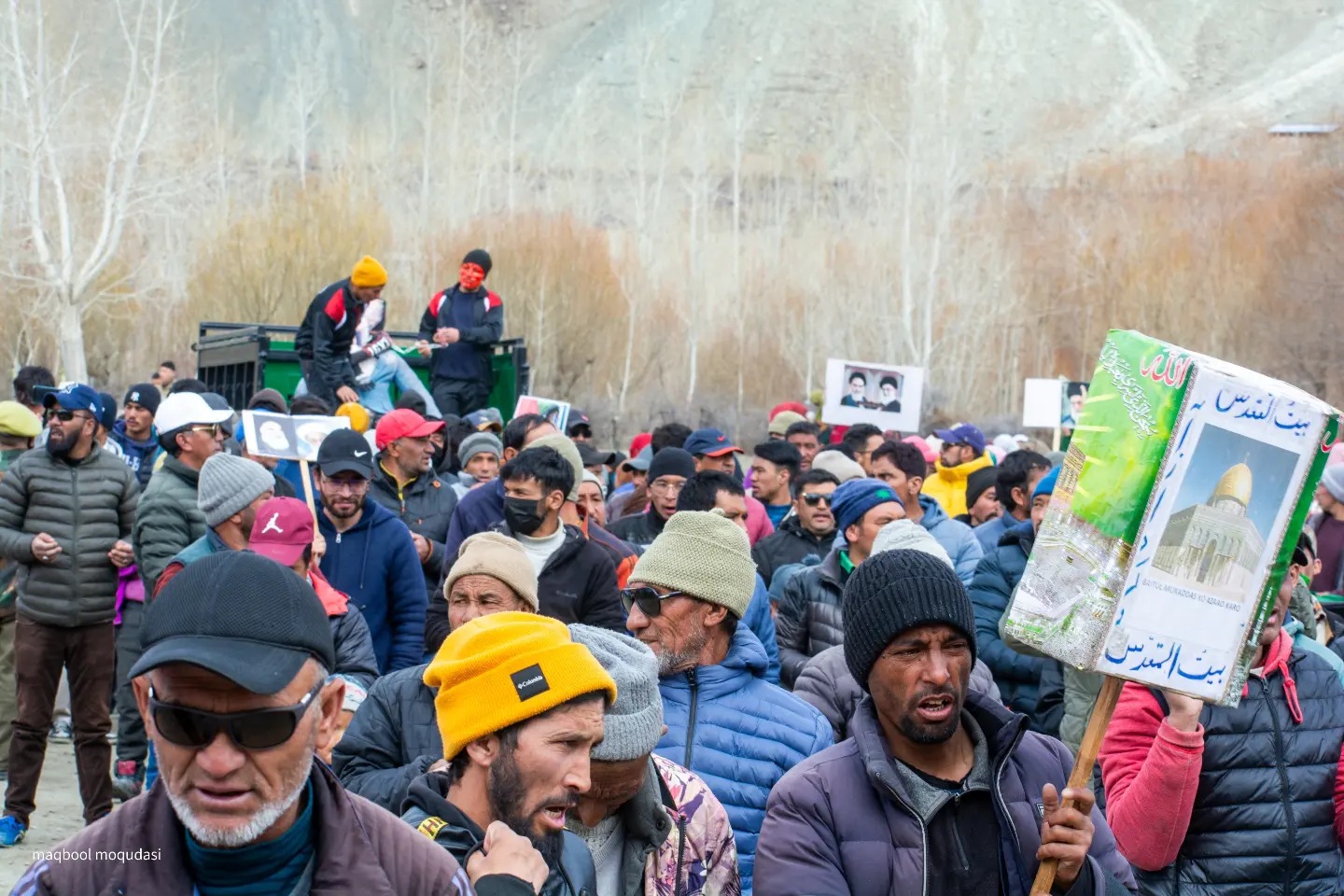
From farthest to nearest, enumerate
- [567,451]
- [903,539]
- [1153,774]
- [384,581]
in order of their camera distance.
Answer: [567,451], [384,581], [903,539], [1153,774]

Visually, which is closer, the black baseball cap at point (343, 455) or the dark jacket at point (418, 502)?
the black baseball cap at point (343, 455)

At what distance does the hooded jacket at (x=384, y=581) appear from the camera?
736 cm

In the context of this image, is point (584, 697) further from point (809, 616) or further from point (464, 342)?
point (464, 342)

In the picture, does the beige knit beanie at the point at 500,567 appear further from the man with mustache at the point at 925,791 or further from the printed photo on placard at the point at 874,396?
the printed photo on placard at the point at 874,396

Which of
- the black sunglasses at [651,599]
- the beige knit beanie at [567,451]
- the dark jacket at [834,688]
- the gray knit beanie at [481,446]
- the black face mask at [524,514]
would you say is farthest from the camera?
the gray knit beanie at [481,446]

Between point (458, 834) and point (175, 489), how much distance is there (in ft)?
16.7

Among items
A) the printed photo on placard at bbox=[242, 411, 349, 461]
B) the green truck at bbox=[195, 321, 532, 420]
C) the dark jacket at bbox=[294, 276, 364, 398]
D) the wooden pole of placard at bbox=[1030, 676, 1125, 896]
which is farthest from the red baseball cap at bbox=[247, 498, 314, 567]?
the green truck at bbox=[195, 321, 532, 420]

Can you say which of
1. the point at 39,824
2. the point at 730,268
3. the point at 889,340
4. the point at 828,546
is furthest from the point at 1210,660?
the point at 730,268

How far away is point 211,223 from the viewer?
43438mm

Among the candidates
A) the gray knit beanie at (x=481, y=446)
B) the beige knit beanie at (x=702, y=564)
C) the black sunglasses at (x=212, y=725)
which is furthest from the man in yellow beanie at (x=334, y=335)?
the black sunglasses at (x=212, y=725)

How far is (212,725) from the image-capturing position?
2459 millimetres

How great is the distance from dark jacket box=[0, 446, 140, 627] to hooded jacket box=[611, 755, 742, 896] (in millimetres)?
5436

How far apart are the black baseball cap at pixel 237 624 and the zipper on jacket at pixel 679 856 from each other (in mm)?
1499

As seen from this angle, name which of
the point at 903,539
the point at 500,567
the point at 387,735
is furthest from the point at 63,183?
the point at 387,735
